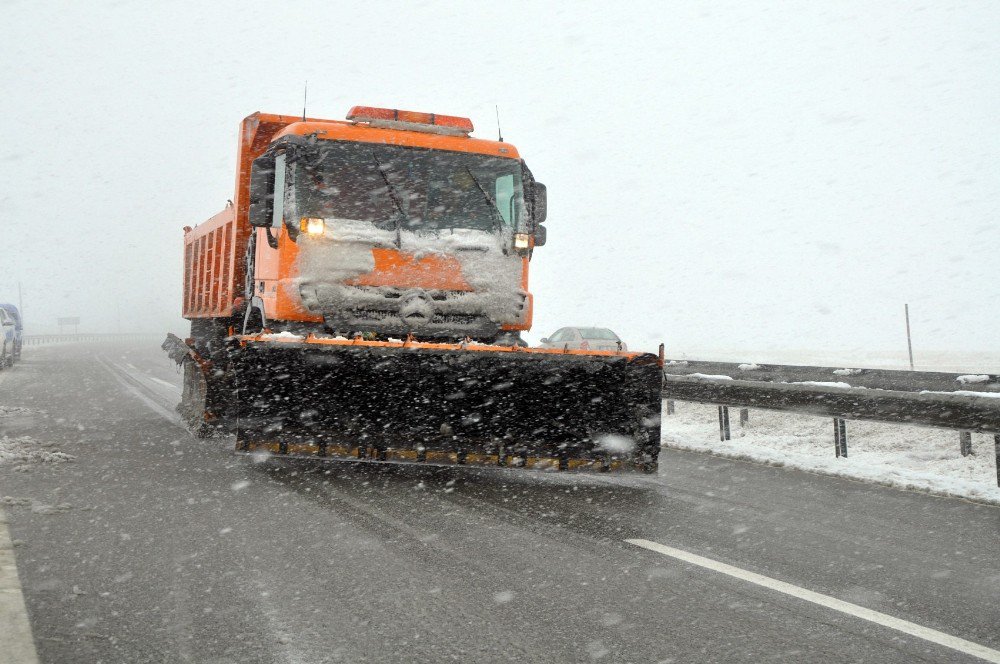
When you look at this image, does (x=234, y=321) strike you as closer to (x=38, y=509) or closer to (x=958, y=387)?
(x=38, y=509)

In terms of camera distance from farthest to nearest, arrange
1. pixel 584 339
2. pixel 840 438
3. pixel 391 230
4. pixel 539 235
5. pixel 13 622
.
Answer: pixel 584 339
pixel 840 438
pixel 539 235
pixel 391 230
pixel 13 622

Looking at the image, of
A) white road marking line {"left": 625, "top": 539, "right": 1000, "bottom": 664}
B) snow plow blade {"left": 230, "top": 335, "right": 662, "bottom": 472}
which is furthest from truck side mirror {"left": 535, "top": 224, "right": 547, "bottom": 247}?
white road marking line {"left": 625, "top": 539, "right": 1000, "bottom": 664}

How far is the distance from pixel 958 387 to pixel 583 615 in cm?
930

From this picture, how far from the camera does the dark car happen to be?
2645cm

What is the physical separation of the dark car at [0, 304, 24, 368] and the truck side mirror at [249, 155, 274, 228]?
70.3 ft

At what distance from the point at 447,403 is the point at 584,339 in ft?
48.6

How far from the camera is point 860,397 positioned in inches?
342

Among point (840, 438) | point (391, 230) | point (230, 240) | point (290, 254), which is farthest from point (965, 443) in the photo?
point (230, 240)

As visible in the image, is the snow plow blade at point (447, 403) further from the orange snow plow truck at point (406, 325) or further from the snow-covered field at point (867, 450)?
the snow-covered field at point (867, 450)

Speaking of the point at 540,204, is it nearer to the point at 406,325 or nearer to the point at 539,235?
the point at 539,235

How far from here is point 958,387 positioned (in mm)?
11492

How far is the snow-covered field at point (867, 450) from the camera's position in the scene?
7.77 meters

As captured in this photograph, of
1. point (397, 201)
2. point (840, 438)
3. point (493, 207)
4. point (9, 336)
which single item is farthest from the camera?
point (9, 336)

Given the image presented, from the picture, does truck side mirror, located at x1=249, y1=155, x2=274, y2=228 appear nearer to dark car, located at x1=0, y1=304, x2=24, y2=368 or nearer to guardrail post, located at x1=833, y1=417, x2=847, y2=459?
guardrail post, located at x1=833, y1=417, x2=847, y2=459
